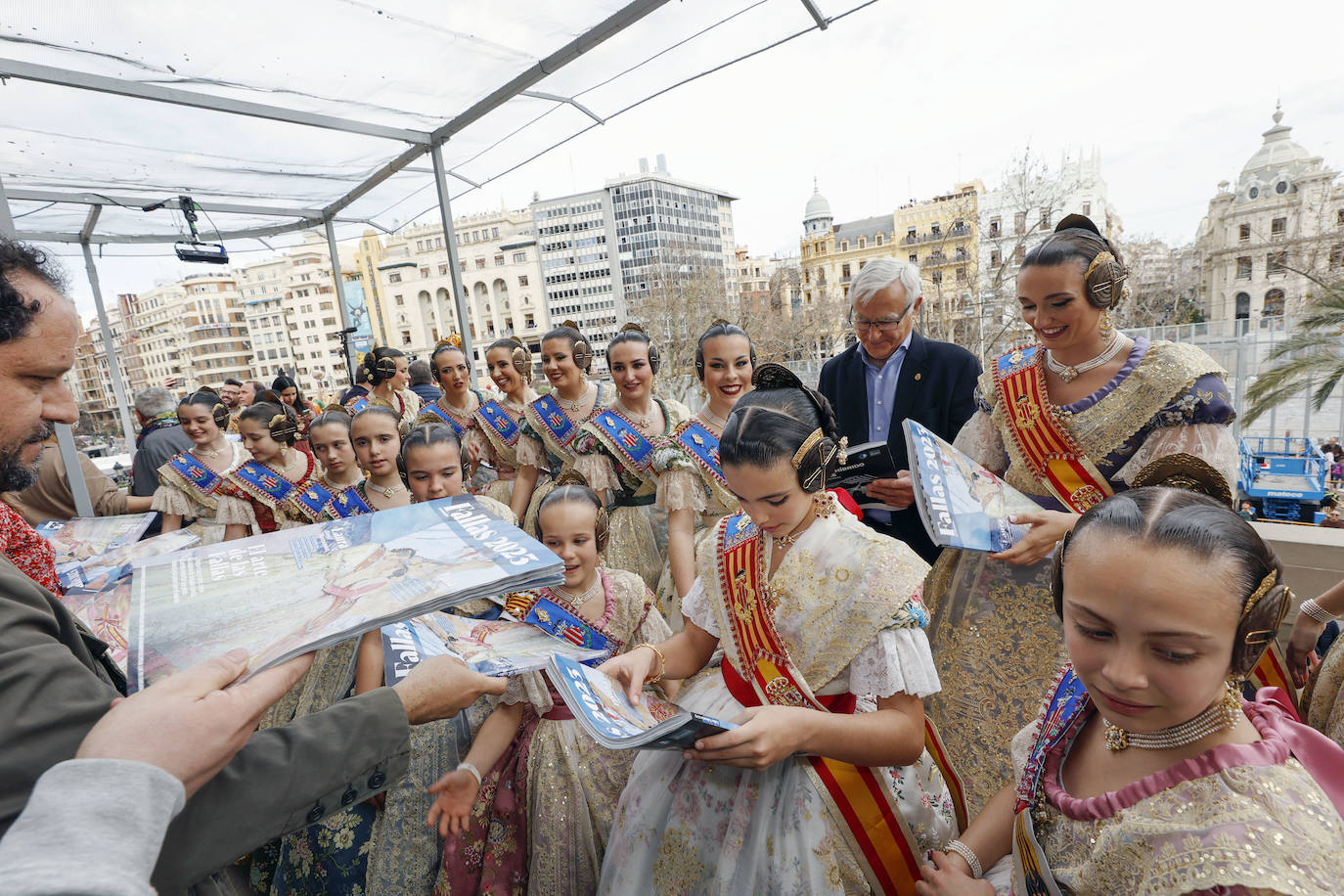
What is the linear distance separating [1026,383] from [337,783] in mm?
2303

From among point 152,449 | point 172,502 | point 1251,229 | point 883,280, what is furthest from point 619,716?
point 1251,229

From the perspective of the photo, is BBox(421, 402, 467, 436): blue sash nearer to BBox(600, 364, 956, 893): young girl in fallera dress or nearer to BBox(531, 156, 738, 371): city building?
BBox(600, 364, 956, 893): young girl in fallera dress

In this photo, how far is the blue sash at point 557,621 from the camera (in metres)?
2.16

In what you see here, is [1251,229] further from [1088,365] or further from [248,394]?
[248,394]

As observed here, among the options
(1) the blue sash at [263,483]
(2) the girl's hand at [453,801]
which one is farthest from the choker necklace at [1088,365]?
(1) the blue sash at [263,483]

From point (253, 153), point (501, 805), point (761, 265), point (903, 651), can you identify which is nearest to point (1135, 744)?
point (903, 651)

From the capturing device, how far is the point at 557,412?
4184 mm

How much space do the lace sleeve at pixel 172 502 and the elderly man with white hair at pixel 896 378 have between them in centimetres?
411

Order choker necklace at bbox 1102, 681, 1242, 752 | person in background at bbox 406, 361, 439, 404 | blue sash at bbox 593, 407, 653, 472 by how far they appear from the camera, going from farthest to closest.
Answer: person in background at bbox 406, 361, 439, 404
blue sash at bbox 593, 407, 653, 472
choker necklace at bbox 1102, 681, 1242, 752

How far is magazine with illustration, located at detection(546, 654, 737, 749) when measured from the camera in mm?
1116

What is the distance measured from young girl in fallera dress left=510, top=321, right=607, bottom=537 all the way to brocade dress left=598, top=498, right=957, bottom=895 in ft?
8.55

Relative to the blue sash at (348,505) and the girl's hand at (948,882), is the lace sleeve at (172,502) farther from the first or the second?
the girl's hand at (948,882)

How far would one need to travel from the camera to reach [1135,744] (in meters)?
1.08

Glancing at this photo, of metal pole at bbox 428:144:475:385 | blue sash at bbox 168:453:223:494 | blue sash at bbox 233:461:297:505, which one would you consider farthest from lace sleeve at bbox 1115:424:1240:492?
metal pole at bbox 428:144:475:385
